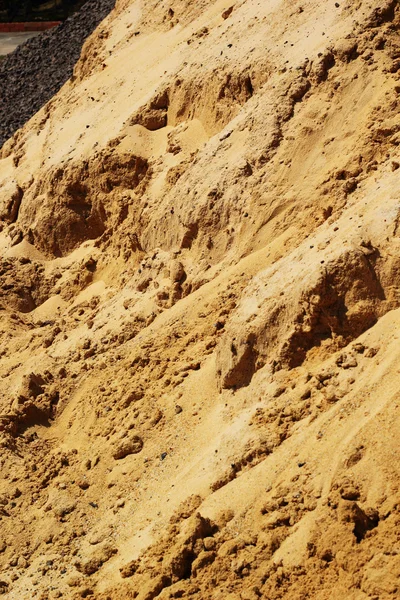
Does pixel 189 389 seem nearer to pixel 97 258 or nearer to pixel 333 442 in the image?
pixel 333 442

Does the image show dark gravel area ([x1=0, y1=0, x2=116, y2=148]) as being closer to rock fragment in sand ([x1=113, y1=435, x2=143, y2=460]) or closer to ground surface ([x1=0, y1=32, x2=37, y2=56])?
ground surface ([x1=0, y1=32, x2=37, y2=56])

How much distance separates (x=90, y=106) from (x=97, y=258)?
366 cm

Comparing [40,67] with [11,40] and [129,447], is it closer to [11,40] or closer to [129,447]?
[129,447]

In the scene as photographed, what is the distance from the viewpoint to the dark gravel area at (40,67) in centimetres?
2348

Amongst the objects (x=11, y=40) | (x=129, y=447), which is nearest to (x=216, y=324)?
(x=129, y=447)

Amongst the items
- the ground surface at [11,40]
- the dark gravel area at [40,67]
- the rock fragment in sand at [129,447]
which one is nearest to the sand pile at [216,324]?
the rock fragment in sand at [129,447]

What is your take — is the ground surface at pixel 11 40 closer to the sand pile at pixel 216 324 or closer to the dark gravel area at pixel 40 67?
the dark gravel area at pixel 40 67

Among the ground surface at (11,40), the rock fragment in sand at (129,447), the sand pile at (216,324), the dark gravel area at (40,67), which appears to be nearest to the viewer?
the sand pile at (216,324)

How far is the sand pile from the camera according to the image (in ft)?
30.7

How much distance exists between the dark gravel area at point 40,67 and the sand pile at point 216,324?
223 inches

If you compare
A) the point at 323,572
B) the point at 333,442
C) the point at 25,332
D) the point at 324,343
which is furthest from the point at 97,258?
the point at 323,572

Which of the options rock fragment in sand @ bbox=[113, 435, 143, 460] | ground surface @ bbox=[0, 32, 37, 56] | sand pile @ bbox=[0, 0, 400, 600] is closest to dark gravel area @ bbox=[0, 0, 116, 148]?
sand pile @ bbox=[0, 0, 400, 600]

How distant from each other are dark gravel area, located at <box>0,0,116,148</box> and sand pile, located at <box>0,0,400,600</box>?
18.6ft

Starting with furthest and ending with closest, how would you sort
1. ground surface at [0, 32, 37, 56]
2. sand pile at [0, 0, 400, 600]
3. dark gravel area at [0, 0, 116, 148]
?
ground surface at [0, 32, 37, 56], dark gravel area at [0, 0, 116, 148], sand pile at [0, 0, 400, 600]
